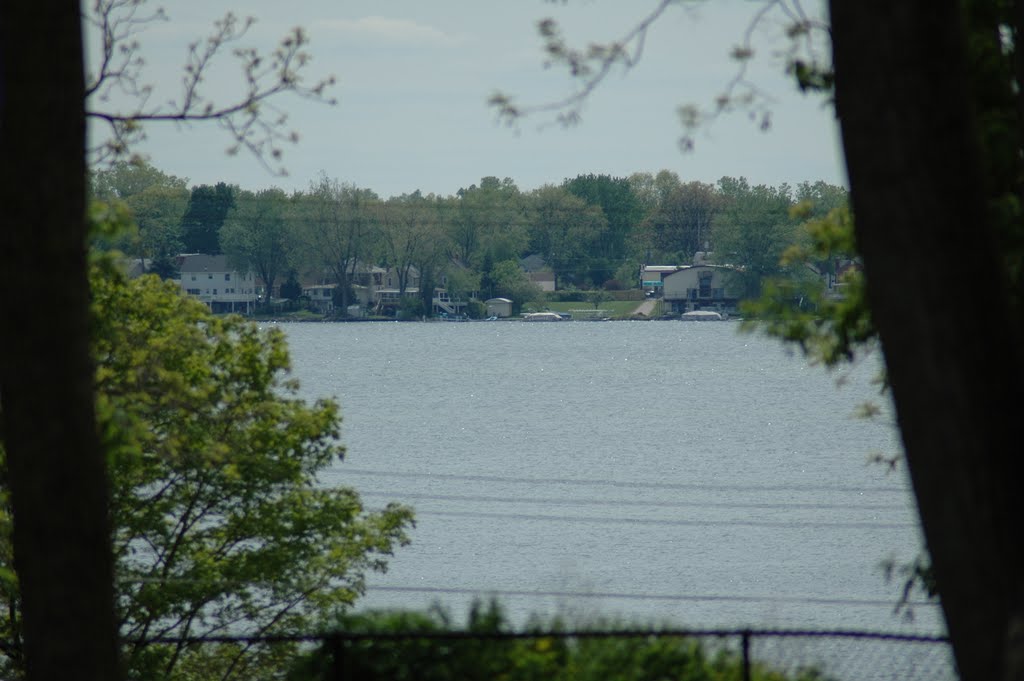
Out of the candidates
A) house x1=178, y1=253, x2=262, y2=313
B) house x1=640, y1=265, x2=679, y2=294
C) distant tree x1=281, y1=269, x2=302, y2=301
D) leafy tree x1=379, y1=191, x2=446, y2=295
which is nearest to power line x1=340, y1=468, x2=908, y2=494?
house x1=178, y1=253, x2=262, y2=313

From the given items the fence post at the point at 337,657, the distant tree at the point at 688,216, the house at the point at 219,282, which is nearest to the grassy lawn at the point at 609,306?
the distant tree at the point at 688,216

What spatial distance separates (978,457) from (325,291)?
101 m

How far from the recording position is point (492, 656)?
7.76 m

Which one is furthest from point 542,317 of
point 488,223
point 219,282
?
point 219,282

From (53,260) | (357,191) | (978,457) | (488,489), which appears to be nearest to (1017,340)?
(978,457)

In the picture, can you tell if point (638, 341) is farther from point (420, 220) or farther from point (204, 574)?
point (204, 574)

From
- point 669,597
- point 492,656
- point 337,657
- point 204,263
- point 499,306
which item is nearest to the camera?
point 337,657

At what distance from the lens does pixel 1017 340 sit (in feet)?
12.2

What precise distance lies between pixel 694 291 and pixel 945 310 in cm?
11622

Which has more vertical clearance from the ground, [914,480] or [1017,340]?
[1017,340]

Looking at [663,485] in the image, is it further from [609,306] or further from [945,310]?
[609,306]

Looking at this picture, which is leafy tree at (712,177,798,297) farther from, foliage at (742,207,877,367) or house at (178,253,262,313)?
foliage at (742,207,877,367)

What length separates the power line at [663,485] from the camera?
49.2 meters

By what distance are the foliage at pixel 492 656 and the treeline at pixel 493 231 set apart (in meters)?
36.1
